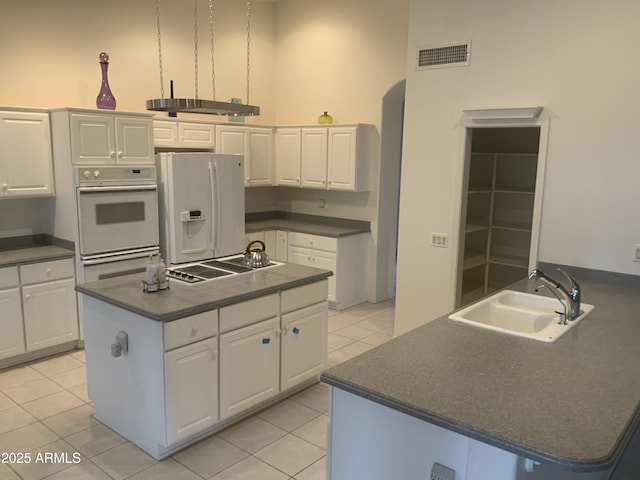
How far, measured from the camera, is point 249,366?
10.6ft

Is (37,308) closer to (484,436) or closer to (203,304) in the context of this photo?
(203,304)

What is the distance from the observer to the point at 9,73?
4.33m

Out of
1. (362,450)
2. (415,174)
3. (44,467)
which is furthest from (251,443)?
(415,174)

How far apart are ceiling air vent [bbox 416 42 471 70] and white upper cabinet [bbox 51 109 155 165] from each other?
2438mm

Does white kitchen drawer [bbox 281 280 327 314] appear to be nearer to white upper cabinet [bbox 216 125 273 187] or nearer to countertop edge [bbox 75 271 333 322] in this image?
countertop edge [bbox 75 271 333 322]

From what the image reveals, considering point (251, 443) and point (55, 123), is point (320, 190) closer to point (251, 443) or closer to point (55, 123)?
point (55, 123)

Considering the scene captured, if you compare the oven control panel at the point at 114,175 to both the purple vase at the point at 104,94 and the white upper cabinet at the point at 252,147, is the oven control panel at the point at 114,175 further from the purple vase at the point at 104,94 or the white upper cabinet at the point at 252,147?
the white upper cabinet at the point at 252,147

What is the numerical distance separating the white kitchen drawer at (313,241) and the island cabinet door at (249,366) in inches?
92.0

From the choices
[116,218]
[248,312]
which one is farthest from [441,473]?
[116,218]

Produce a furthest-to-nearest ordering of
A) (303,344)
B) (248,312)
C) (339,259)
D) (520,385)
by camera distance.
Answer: (339,259) → (303,344) → (248,312) → (520,385)

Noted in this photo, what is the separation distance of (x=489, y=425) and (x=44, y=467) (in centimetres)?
251

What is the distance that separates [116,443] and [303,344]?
133 cm

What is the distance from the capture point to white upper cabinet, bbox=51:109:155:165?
4109mm

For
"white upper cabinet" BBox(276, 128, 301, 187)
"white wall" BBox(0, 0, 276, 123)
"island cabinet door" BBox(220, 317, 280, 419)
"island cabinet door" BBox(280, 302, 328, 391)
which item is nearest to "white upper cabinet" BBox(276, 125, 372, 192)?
"white upper cabinet" BBox(276, 128, 301, 187)
